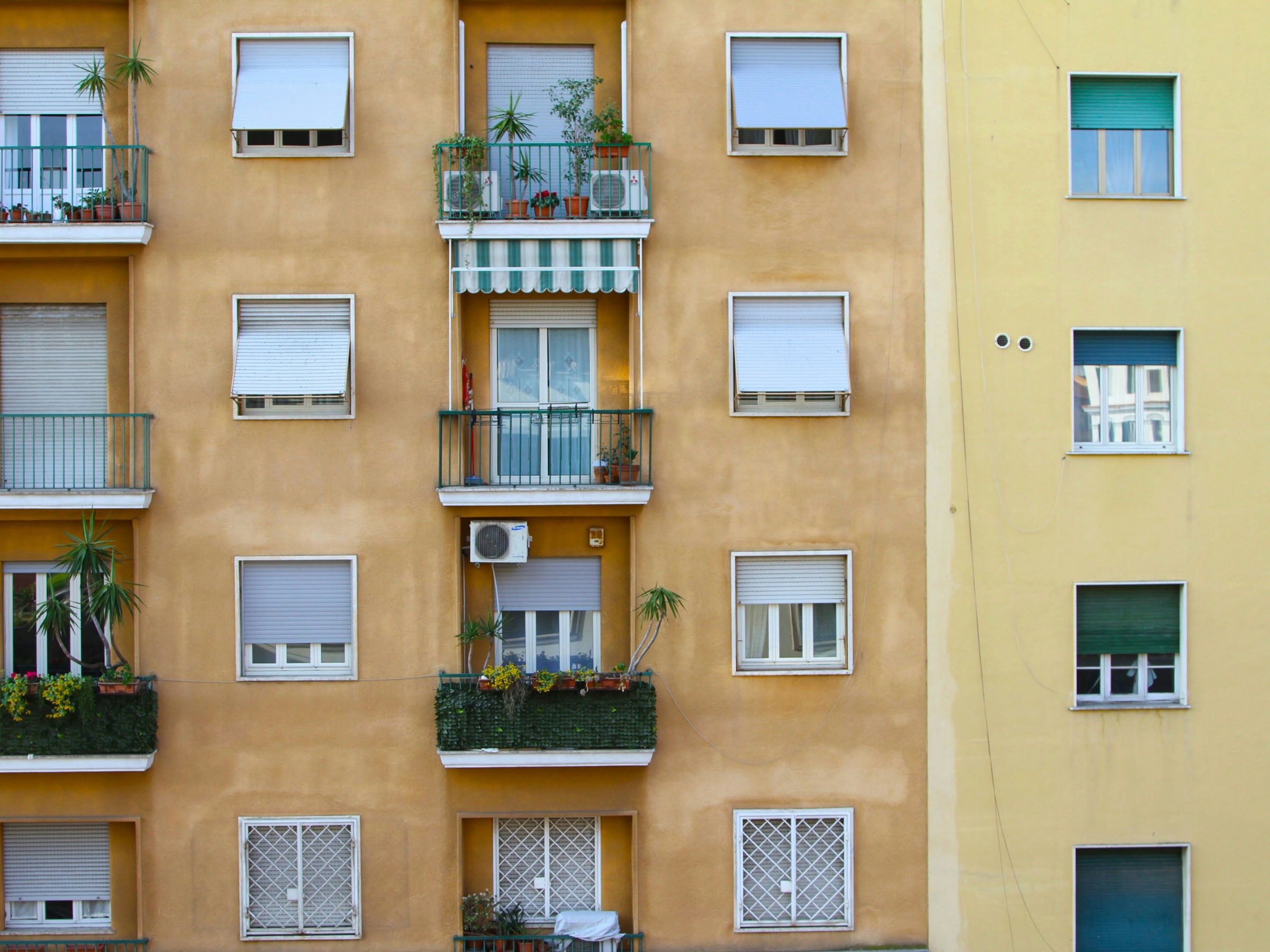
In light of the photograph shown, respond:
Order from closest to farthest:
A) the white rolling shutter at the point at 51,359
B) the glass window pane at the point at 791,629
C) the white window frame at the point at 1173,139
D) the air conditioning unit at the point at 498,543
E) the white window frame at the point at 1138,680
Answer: the air conditioning unit at the point at 498,543
the white window frame at the point at 1138,680
the white window frame at the point at 1173,139
the glass window pane at the point at 791,629
the white rolling shutter at the point at 51,359

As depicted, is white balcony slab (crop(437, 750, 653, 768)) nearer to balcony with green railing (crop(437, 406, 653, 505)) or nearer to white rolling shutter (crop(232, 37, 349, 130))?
balcony with green railing (crop(437, 406, 653, 505))

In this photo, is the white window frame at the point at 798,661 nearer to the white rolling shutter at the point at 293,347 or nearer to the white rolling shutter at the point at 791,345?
the white rolling shutter at the point at 791,345

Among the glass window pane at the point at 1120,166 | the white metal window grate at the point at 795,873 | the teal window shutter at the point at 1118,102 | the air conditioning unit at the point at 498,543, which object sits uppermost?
the teal window shutter at the point at 1118,102

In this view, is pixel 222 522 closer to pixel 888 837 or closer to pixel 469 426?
pixel 469 426

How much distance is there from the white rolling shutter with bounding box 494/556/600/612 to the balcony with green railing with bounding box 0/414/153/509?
4.13m

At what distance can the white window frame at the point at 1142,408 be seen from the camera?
41.8 ft

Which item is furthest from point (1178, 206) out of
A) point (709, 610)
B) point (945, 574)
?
point (709, 610)

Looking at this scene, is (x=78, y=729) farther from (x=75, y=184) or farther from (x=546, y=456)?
(x=75, y=184)

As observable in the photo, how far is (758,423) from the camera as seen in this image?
12695mm

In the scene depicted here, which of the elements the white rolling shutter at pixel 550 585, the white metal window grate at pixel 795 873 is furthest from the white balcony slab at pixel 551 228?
the white metal window grate at pixel 795 873

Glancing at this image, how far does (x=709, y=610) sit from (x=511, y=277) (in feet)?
14.3

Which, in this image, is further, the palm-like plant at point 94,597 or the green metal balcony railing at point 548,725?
the green metal balcony railing at point 548,725

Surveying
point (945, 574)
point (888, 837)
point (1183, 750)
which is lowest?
point (888, 837)

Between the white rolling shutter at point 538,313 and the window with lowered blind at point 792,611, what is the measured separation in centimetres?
344
